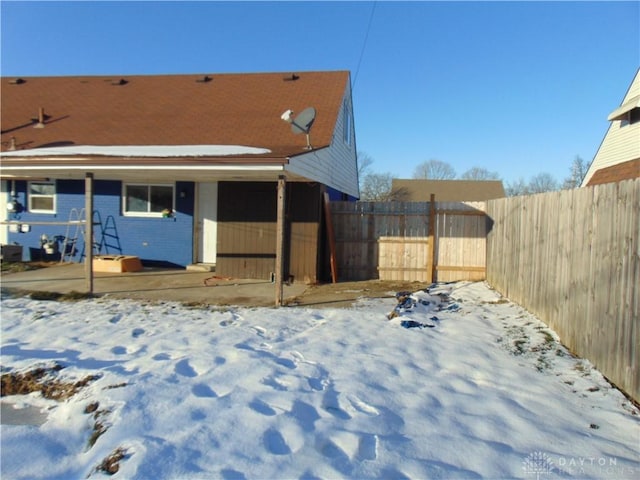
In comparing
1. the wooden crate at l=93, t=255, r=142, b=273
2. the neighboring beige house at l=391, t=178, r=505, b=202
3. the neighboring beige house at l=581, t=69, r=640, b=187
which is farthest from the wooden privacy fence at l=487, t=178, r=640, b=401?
the neighboring beige house at l=391, t=178, r=505, b=202

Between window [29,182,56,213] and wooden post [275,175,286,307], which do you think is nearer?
wooden post [275,175,286,307]

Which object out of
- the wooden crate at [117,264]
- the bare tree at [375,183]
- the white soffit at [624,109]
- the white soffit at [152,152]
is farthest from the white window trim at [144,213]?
the bare tree at [375,183]

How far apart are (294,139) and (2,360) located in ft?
24.3

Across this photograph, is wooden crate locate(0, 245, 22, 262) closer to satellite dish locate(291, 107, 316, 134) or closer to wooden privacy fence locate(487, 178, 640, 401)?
satellite dish locate(291, 107, 316, 134)

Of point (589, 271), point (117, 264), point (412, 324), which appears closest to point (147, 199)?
point (117, 264)

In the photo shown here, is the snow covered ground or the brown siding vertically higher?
the brown siding

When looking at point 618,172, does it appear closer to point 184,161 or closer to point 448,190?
point 184,161

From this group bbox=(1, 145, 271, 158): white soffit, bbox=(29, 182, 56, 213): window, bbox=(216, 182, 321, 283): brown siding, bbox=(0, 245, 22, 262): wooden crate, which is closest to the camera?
bbox=(1, 145, 271, 158): white soffit

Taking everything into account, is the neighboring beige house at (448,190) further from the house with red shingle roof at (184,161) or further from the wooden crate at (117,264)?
the wooden crate at (117,264)

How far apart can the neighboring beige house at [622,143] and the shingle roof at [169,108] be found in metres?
9.56

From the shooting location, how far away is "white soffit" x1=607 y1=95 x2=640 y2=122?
15.2m

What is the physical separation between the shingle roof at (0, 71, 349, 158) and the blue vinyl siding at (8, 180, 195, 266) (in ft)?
4.69

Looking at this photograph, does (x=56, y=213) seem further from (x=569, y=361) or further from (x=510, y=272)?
(x=569, y=361)

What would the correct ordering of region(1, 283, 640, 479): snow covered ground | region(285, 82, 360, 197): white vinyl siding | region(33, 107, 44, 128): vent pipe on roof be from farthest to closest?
region(33, 107, 44, 128): vent pipe on roof < region(285, 82, 360, 197): white vinyl siding < region(1, 283, 640, 479): snow covered ground
